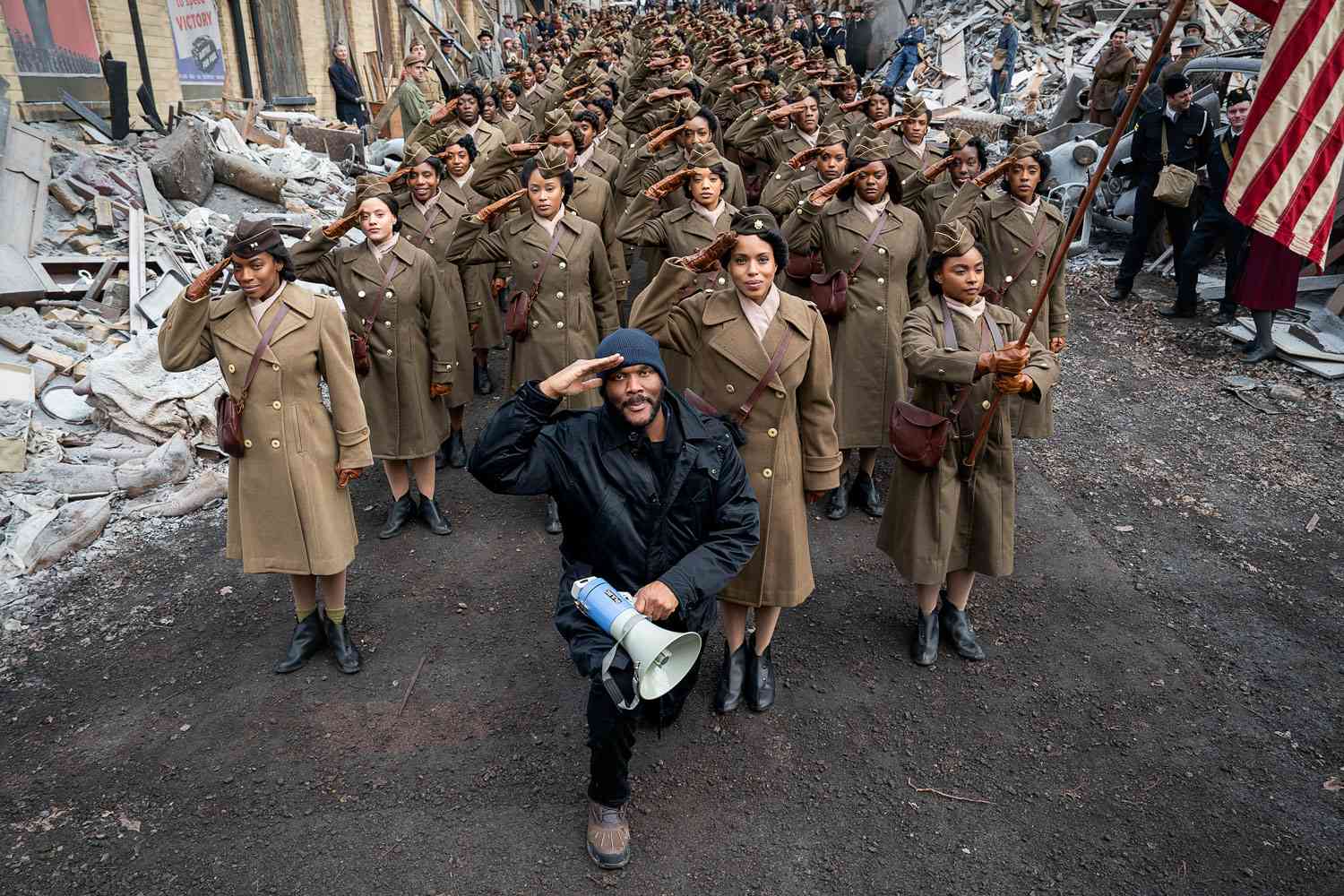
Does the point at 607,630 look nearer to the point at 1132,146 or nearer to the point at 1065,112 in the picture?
the point at 1132,146

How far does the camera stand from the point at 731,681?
4.39 meters

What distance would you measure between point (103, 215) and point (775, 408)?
8.85 metres

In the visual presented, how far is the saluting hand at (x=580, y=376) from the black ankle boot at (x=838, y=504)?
3490 mm

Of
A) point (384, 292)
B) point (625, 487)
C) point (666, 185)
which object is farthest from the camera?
point (666, 185)

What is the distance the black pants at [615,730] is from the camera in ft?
10.5

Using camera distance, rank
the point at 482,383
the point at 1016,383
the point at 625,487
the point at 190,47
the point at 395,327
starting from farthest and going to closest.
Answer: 1. the point at 190,47
2. the point at 482,383
3. the point at 395,327
4. the point at 1016,383
5. the point at 625,487

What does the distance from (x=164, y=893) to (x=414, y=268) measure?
11.5ft

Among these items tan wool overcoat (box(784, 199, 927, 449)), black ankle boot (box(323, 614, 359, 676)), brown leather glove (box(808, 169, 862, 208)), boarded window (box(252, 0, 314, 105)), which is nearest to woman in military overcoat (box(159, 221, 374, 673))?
black ankle boot (box(323, 614, 359, 676))

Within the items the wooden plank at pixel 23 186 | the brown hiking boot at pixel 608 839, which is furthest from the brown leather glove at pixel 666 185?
the wooden plank at pixel 23 186

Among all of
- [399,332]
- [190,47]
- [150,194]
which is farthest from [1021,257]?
[190,47]

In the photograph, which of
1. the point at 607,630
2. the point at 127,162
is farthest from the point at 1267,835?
the point at 127,162

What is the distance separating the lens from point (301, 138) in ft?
52.7

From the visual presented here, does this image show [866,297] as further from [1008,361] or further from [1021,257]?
[1008,361]

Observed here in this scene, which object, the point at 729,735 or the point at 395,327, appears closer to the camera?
the point at 729,735
